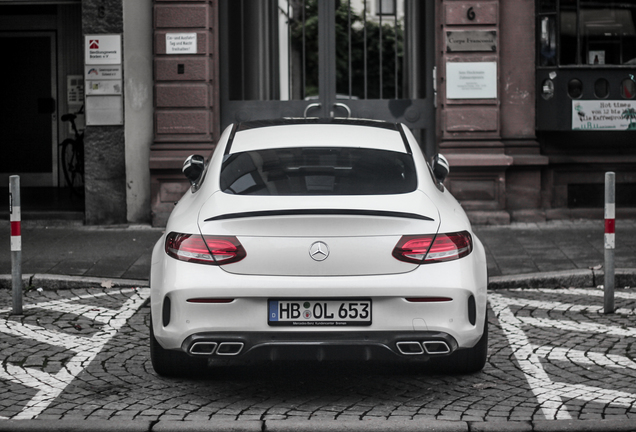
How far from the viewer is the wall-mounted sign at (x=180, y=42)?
11.7 m

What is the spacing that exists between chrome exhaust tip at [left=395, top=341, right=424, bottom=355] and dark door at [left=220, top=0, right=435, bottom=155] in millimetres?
7480

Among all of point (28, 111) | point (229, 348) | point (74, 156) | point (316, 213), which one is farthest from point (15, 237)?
point (28, 111)

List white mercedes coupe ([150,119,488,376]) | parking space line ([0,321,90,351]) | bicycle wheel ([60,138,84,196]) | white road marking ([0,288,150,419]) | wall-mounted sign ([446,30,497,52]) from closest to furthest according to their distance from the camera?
white mercedes coupe ([150,119,488,376]) → white road marking ([0,288,150,419]) → parking space line ([0,321,90,351]) → wall-mounted sign ([446,30,497,52]) → bicycle wheel ([60,138,84,196])

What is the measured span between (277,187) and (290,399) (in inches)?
42.8

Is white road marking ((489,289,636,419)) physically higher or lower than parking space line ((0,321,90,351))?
lower

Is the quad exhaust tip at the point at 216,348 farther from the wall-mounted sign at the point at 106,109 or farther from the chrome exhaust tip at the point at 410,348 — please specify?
the wall-mounted sign at the point at 106,109

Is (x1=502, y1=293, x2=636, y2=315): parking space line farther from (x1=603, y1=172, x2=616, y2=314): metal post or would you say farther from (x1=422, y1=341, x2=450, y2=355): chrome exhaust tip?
(x1=422, y1=341, x2=450, y2=355): chrome exhaust tip

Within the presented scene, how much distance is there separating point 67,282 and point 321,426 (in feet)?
14.5

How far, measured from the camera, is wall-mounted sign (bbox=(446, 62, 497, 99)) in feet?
38.3

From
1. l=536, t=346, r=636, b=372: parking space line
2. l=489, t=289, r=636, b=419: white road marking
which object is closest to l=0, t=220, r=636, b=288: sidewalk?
l=489, t=289, r=636, b=419: white road marking

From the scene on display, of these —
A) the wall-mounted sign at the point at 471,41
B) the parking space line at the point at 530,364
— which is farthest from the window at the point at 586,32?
the parking space line at the point at 530,364

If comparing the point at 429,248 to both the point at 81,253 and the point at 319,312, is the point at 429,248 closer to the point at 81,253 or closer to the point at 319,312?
the point at 319,312

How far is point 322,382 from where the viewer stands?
209 inches

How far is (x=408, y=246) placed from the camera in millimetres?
4660
